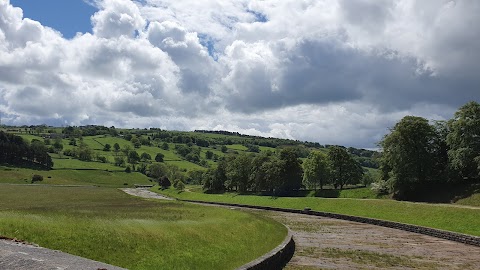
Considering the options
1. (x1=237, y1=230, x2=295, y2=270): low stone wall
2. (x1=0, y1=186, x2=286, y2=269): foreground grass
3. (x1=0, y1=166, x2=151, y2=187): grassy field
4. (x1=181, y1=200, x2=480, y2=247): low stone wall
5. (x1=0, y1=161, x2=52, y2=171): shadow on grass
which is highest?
(x1=0, y1=186, x2=286, y2=269): foreground grass

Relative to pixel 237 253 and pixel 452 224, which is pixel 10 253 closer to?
pixel 237 253

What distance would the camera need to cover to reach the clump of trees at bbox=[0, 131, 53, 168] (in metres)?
189

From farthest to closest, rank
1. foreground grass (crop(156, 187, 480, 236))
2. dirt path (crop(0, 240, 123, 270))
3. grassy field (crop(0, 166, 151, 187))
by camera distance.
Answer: grassy field (crop(0, 166, 151, 187)) < foreground grass (crop(156, 187, 480, 236)) < dirt path (crop(0, 240, 123, 270))

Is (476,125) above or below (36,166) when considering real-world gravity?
above

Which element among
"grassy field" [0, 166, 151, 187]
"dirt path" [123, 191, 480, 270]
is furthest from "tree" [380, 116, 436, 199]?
"grassy field" [0, 166, 151, 187]

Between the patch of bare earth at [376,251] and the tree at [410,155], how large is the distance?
2903cm

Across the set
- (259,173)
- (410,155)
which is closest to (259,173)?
(259,173)

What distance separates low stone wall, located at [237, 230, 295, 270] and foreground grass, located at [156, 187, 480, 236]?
2215cm

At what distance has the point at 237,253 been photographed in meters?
25.0

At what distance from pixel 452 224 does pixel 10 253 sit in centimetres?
4627

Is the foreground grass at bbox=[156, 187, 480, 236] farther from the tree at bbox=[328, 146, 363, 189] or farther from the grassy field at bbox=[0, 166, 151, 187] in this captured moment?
the grassy field at bbox=[0, 166, 151, 187]

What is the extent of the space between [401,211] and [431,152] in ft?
82.0

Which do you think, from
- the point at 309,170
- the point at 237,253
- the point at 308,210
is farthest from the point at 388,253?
the point at 309,170

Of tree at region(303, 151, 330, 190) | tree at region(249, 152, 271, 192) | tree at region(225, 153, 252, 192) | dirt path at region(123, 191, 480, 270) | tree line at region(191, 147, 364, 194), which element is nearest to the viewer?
dirt path at region(123, 191, 480, 270)
